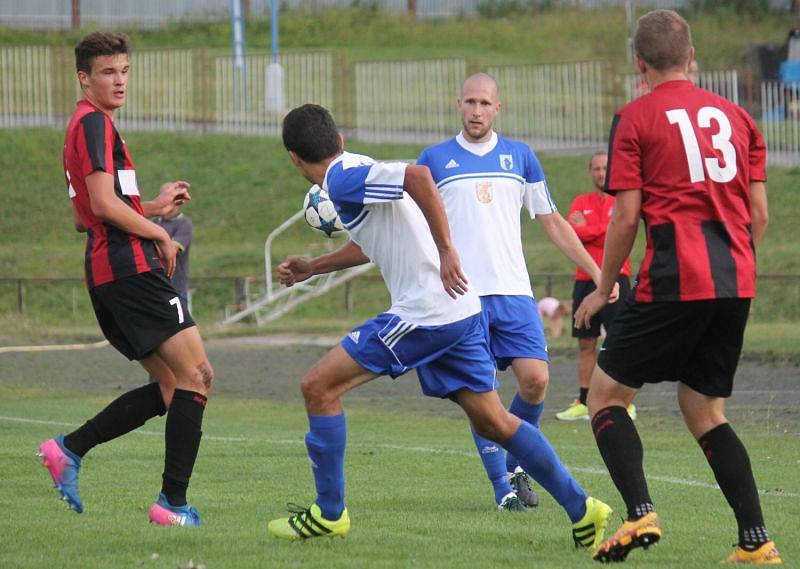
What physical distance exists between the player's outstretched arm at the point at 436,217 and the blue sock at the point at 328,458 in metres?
0.81

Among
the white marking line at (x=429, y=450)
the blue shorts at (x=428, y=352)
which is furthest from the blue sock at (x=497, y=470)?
the white marking line at (x=429, y=450)

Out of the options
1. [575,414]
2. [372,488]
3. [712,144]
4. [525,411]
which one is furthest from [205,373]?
[575,414]

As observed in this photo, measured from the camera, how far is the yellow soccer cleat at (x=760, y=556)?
19.7 ft

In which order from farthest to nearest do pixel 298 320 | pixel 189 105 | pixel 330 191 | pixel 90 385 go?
pixel 189 105
pixel 298 320
pixel 90 385
pixel 330 191

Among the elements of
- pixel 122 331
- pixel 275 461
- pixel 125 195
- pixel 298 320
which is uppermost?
pixel 125 195

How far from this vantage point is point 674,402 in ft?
46.7

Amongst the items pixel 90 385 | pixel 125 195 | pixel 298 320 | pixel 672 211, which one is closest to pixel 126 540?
pixel 125 195

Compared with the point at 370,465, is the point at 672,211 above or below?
above

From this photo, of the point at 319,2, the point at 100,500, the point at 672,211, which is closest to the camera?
the point at 672,211

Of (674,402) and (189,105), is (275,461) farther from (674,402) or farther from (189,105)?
(189,105)

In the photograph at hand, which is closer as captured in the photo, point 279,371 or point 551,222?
point 551,222

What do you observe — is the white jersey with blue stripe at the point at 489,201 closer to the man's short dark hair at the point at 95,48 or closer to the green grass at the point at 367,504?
the green grass at the point at 367,504

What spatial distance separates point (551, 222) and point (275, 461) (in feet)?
8.73

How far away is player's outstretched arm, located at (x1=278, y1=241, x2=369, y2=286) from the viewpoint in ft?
22.9
